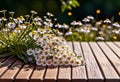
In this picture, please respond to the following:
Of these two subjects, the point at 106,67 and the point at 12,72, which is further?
the point at 106,67

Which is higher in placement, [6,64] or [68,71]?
[6,64]

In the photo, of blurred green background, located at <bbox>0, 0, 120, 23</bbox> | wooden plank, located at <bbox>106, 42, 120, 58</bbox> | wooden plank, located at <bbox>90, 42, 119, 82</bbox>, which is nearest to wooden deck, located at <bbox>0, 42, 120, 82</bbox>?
wooden plank, located at <bbox>90, 42, 119, 82</bbox>

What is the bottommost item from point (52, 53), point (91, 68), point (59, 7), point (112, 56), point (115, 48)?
point (91, 68)

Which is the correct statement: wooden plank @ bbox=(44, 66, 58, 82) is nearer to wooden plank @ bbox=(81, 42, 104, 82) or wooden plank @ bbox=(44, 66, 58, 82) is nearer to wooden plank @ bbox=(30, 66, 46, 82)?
wooden plank @ bbox=(30, 66, 46, 82)

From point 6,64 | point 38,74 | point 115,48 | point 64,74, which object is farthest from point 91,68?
point 115,48

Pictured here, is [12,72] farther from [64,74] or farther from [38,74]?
[64,74]

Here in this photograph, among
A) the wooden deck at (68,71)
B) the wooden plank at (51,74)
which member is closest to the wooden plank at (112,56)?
the wooden deck at (68,71)
